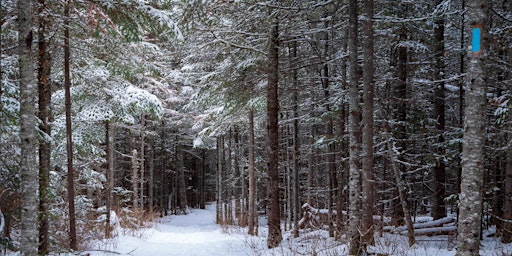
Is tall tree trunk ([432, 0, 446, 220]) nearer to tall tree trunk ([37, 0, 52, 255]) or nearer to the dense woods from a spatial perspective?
the dense woods

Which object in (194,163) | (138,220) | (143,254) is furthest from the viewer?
(194,163)

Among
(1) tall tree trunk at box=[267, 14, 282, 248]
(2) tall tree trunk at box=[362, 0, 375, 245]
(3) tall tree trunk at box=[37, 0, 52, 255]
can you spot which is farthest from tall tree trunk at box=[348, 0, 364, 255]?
(3) tall tree trunk at box=[37, 0, 52, 255]

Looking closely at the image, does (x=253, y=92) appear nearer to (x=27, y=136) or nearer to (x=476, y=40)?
(x=27, y=136)

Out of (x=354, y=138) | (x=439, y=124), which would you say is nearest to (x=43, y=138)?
(x=354, y=138)

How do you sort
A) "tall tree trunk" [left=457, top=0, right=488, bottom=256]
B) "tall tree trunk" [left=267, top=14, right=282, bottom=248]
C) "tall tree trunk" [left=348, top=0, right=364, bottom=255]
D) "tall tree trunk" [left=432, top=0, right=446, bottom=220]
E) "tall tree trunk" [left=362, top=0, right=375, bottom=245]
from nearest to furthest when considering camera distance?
"tall tree trunk" [left=457, top=0, right=488, bottom=256]
"tall tree trunk" [left=348, top=0, right=364, bottom=255]
"tall tree trunk" [left=362, top=0, right=375, bottom=245]
"tall tree trunk" [left=267, top=14, right=282, bottom=248]
"tall tree trunk" [left=432, top=0, right=446, bottom=220]

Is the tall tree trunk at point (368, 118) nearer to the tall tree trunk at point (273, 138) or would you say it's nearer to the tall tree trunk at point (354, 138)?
the tall tree trunk at point (354, 138)

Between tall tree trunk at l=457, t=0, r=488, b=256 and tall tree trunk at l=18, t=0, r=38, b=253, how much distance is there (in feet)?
20.6

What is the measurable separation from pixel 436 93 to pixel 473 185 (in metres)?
7.98

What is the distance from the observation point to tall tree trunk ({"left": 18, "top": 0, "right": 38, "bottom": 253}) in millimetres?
5504

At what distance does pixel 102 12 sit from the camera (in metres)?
7.58

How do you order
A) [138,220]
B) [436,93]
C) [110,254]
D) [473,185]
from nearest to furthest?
1. [473,185]
2. [110,254]
3. [436,93]
4. [138,220]

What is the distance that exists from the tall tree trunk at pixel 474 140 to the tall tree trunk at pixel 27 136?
627 centimetres

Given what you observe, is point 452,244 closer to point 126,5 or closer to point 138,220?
point 126,5

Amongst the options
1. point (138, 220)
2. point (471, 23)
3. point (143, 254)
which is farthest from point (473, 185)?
point (138, 220)
